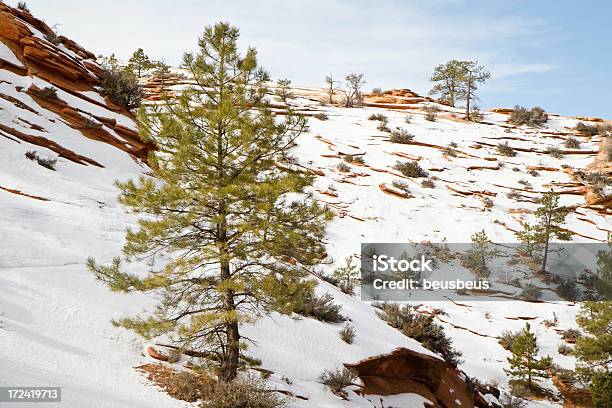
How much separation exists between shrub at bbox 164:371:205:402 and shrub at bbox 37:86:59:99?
15.9 meters

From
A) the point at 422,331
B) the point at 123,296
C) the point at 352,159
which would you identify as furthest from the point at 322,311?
the point at 352,159

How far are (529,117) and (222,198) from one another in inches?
1910

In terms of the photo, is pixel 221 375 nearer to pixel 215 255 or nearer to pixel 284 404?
pixel 284 404

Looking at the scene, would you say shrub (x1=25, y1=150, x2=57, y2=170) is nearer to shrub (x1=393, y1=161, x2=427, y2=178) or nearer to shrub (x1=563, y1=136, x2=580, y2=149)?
shrub (x1=393, y1=161, x2=427, y2=178)

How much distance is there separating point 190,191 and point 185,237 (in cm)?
84

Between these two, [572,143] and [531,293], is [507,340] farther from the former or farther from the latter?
[572,143]

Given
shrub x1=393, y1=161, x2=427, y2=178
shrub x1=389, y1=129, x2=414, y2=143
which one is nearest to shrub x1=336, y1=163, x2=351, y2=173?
shrub x1=393, y1=161, x2=427, y2=178

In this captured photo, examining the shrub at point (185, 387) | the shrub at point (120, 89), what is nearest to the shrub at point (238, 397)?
the shrub at point (185, 387)

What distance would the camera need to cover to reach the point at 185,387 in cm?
598

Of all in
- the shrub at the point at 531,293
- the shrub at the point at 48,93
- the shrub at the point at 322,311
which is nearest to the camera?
the shrub at the point at 322,311

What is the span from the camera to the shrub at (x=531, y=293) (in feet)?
63.1

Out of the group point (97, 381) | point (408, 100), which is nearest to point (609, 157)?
point (408, 100)

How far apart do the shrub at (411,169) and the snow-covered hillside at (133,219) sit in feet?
2.58

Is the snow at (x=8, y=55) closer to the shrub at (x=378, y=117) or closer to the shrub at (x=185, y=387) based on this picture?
the shrub at (x=185, y=387)
